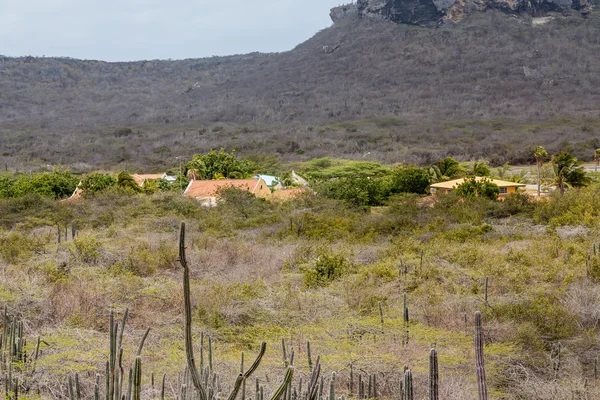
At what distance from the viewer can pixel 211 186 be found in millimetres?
33750

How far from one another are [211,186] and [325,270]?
66.5ft

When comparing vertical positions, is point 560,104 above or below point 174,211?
above

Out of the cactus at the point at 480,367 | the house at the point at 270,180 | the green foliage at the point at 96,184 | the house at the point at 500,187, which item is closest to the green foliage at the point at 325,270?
the cactus at the point at 480,367

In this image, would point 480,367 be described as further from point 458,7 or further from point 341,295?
point 458,7

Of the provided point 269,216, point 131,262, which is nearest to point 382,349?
point 131,262

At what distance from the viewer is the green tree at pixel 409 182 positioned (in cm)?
3303

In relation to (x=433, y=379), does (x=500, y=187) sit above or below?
below

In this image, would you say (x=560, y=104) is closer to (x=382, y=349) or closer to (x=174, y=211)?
(x=174, y=211)

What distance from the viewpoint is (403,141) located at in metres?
72.3

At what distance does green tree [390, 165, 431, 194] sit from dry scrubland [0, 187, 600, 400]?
33.4 ft

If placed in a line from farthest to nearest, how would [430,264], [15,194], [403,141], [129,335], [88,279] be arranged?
[403,141]
[15,194]
[430,264]
[88,279]
[129,335]

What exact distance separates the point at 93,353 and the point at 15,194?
25880mm

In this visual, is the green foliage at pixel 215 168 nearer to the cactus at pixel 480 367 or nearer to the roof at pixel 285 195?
the roof at pixel 285 195

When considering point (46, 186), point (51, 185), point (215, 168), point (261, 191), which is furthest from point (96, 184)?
point (215, 168)
